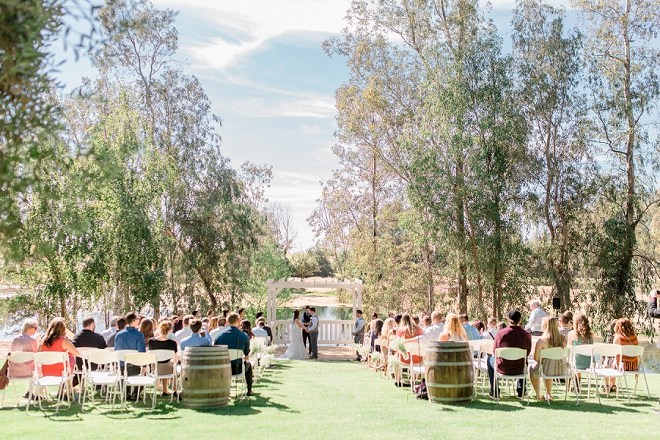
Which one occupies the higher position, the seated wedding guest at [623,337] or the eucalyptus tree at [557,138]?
the eucalyptus tree at [557,138]

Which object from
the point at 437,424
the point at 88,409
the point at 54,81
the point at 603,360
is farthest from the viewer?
the point at 603,360

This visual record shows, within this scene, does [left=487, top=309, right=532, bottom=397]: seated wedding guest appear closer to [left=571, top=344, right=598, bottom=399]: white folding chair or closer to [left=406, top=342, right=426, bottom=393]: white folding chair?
[left=571, top=344, right=598, bottom=399]: white folding chair

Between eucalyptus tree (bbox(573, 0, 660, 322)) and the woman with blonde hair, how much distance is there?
1262 cm

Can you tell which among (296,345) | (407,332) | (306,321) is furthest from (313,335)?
(407,332)

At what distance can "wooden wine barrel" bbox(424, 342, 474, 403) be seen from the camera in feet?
26.1

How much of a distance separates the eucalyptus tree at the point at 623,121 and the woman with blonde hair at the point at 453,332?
1262cm

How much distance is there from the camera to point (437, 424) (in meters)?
6.71

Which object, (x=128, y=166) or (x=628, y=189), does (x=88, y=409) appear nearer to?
(x=128, y=166)

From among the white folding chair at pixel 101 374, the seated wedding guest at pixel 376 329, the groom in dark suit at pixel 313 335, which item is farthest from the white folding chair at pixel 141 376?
the groom in dark suit at pixel 313 335

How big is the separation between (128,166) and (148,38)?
7.49m

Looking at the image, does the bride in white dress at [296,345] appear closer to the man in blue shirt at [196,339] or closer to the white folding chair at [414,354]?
the white folding chair at [414,354]

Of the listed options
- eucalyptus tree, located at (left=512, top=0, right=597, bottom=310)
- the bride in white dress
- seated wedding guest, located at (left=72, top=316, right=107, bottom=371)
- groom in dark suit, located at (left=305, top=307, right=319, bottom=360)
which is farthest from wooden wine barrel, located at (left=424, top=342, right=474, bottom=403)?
eucalyptus tree, located at (left=512, top=0, right=597, bottom=310)

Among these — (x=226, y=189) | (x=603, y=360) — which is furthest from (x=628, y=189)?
(x=226, y=189)

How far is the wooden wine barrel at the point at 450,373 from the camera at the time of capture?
794 cm
